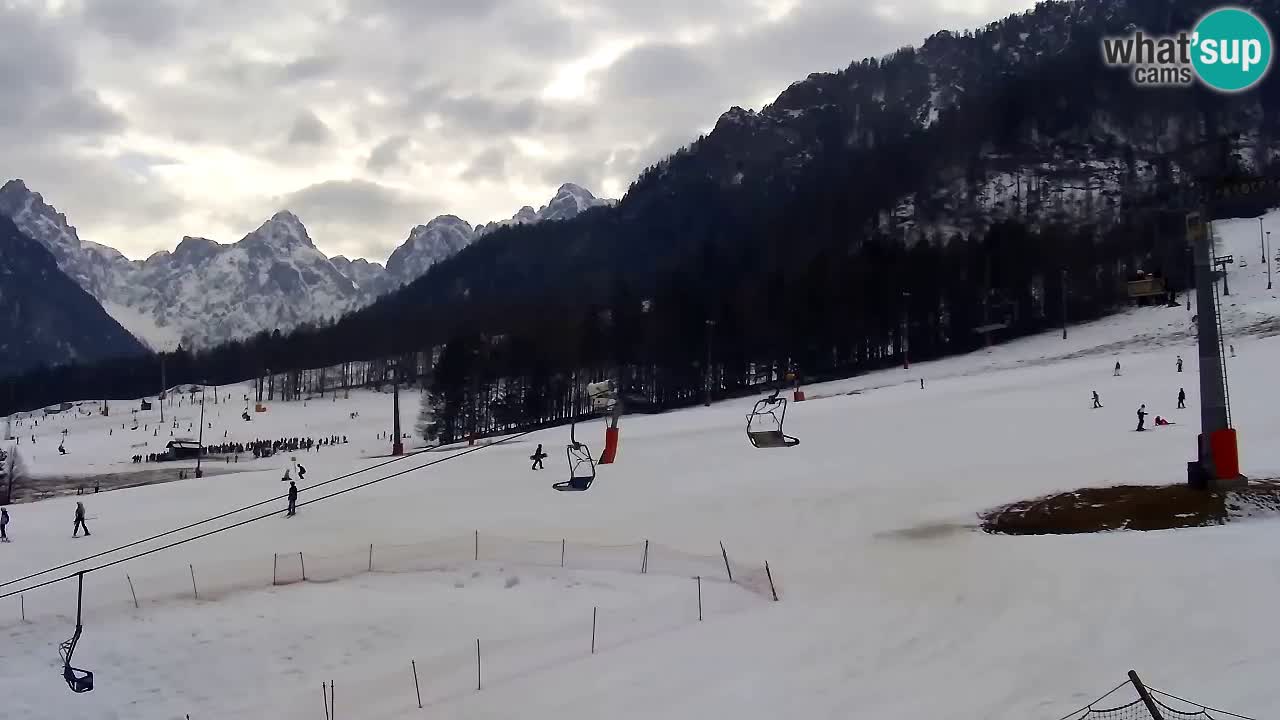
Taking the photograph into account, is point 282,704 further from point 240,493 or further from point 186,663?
point 240,493

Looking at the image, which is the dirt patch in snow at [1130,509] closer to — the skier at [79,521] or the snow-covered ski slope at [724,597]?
the snow-covered ski slope at [724,597]

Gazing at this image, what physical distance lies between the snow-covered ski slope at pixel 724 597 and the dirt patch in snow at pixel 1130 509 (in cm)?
107

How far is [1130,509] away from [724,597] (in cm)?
1090

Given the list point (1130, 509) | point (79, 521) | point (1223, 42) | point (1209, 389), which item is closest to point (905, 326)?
point (1223, 42)

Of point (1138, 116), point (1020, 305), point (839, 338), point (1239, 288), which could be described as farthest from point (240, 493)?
point (1138, 116)

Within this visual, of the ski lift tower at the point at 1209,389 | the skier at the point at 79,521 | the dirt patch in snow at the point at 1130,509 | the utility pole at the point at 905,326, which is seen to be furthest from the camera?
the utility pole at the point at 905,326

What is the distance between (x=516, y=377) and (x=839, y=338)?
3264 centimetres

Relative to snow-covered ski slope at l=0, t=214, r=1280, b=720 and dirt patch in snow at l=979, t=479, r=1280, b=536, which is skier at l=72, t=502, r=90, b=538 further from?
dirt patch in snow at l=979, t=479, r=1280, b=536

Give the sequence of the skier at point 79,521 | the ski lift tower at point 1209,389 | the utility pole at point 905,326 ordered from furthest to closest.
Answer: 1. the utility pole at point 905,326
2. the skier at point 79,521
3. the ski lift tower at point 1209,389

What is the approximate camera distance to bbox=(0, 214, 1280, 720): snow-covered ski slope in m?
14.2

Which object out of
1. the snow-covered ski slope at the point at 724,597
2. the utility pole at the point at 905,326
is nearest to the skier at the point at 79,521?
the snow-covered ski slope at the point at 724,597

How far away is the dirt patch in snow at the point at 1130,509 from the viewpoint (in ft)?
68.8

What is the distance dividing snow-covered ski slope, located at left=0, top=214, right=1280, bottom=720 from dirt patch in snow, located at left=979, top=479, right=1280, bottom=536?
1067mm

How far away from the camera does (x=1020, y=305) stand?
88375 mm
